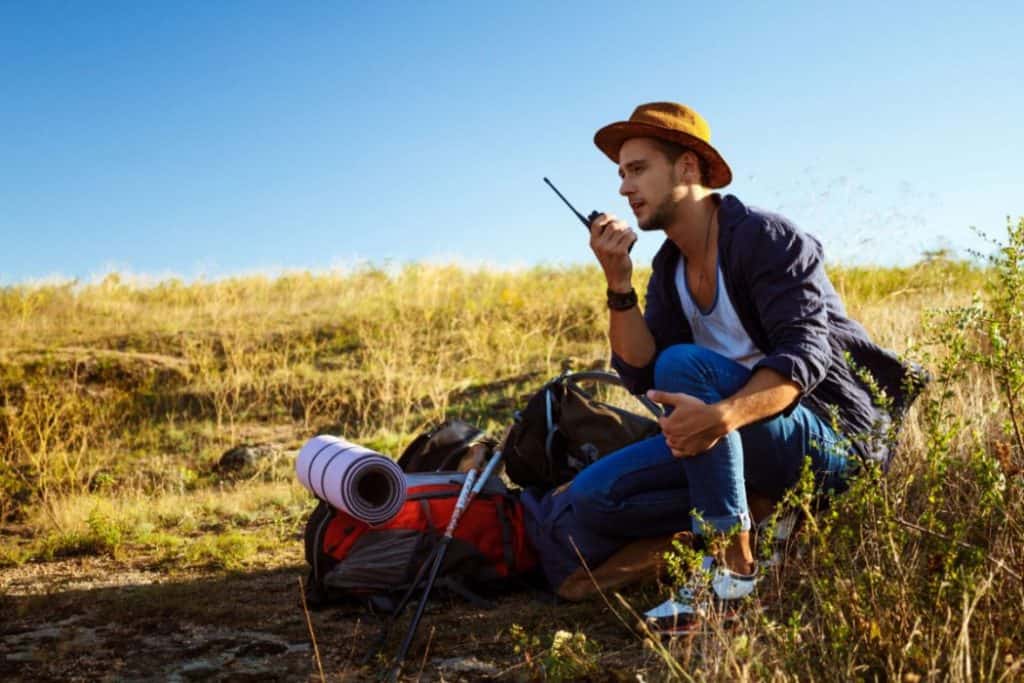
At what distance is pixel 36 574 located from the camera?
16.6 feet

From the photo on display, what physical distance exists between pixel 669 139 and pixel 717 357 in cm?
83

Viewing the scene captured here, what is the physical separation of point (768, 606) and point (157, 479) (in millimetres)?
6334

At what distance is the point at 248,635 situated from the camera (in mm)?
3746

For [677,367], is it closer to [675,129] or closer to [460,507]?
[675,129]

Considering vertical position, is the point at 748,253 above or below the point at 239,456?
above

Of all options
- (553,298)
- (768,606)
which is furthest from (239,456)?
(768,606)

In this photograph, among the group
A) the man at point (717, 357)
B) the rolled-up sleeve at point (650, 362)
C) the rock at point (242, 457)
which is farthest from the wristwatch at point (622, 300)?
the rock at point (242, 457)

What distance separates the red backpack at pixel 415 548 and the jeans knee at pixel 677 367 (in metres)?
1.16

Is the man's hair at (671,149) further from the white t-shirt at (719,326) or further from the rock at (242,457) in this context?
the rock at (242,457)

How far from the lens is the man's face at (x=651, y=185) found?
357 centimetres

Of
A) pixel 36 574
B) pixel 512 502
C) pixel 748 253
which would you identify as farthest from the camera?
pixel 36 574

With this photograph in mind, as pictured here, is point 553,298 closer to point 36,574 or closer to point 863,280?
point 863,280

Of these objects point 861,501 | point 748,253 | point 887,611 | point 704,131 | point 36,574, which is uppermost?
point 704,131

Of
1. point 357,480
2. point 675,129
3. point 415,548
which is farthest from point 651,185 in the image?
point 415,548
